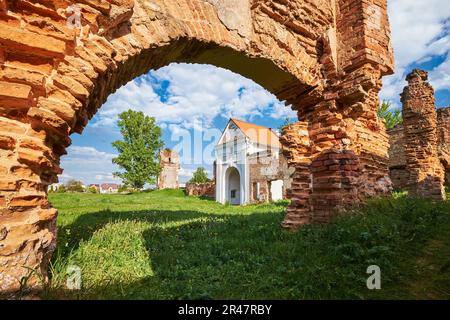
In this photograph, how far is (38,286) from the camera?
2123 millimetres

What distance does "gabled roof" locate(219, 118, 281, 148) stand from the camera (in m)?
24.7

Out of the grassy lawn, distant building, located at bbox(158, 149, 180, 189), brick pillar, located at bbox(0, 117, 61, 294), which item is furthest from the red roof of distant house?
brick pillar, located at bbox(0, 117, 61, 294)

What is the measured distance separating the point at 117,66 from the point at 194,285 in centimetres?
260

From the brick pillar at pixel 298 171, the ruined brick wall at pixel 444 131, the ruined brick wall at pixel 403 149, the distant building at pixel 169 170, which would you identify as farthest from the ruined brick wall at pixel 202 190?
the brick pillar at pixel 298 171

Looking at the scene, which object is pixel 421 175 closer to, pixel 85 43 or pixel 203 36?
pixel 203 36

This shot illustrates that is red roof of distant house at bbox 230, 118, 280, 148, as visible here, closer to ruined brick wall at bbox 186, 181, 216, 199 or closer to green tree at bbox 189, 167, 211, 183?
ruined brick wall at bbox 186, 181, 216, 199

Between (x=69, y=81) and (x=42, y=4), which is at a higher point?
(x=42, y=4)

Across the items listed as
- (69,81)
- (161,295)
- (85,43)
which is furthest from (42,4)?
(161,295)

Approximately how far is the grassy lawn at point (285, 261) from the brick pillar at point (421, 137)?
666cm

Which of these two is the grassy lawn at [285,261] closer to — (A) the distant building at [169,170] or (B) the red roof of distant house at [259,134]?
(B) the red roof of distant house at [259,134]

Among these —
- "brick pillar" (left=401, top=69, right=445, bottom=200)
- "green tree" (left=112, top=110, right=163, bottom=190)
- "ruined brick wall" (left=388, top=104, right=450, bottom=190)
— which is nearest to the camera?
"brick pillar" (left=401, top=69, right=445, bottom=200)

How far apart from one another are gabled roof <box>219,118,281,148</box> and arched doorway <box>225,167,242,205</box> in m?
3.44

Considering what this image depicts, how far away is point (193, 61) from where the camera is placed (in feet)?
13.9

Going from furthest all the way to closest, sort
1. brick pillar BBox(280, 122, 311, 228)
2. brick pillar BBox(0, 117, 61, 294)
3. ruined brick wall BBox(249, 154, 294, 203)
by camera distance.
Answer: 1. ruined brick wall BBox(249, 154, 294, 203)
2. brick pillar BBox(280, 122, 311, 228)
3. brick pillar BBox(0, 117, 61, 294)
